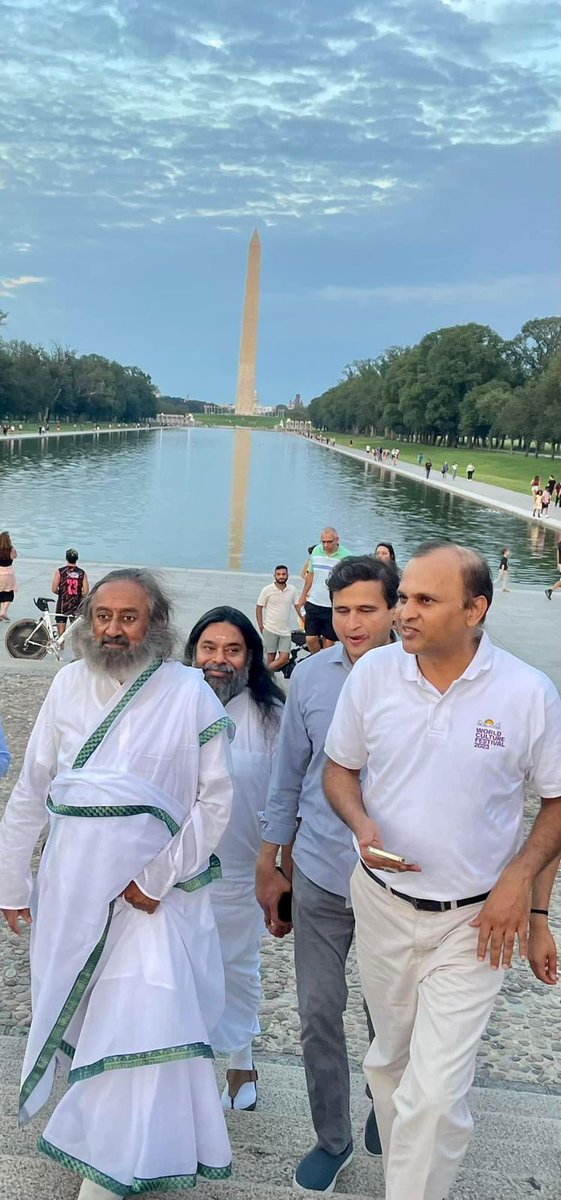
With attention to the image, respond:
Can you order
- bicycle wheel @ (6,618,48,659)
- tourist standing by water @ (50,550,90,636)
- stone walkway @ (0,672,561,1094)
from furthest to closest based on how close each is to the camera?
tourist standing by water @ (50,550,90,636)
bicycle wheel @ (6,618,48,659)
stone walkway @ (0,672,561,1094)

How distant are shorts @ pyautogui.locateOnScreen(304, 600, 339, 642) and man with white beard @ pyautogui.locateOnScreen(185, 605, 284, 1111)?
7097mm

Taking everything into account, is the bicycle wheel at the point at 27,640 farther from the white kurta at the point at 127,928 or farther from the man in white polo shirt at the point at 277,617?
the white kurta at the point at 127,928

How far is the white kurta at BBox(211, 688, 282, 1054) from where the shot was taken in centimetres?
350

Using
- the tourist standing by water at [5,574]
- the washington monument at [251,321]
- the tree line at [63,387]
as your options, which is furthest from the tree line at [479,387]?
the tourist standing by water at [5,574]

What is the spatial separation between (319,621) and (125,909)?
808 cm

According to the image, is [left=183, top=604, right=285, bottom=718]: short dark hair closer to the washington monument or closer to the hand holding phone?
the hand holding phone

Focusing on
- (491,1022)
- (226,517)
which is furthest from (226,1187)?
(226,517)

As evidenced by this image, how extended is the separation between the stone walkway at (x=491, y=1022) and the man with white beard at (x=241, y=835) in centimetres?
58

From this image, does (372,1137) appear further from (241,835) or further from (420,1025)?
(241,835)

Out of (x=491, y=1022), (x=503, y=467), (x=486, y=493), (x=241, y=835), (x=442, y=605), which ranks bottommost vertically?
(x=486, y=493)

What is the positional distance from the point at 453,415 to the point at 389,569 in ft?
343

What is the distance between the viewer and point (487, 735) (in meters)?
2.52

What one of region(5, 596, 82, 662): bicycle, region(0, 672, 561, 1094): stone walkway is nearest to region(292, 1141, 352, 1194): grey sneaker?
region(0, 672, 561, 1094): stone walkway

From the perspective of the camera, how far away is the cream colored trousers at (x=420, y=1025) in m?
2.41
